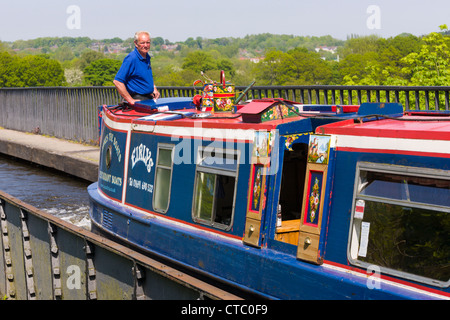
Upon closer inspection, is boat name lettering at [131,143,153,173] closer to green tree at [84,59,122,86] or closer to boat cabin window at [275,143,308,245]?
boat cabin window at [275,143,308,245]

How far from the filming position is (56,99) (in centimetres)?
2297

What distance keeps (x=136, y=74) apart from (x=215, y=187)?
3.23 metres

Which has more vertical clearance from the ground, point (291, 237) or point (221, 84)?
point (221, 84)

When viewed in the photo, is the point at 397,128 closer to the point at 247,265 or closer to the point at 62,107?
the point at 247,265

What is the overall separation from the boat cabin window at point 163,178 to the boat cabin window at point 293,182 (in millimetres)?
1323

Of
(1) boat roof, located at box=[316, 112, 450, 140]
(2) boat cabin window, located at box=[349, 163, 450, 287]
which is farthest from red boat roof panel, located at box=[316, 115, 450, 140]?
(2) boat cabin window, located at box=[349, 163, 450, 287]

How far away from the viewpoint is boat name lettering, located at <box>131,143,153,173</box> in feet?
24.1

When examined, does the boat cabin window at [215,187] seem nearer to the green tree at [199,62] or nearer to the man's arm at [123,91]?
the man's arm at [123,91]

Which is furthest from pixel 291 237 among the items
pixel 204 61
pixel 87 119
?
pixel 204 61

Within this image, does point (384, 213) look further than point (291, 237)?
No

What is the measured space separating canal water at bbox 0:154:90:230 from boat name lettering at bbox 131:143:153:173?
14.4ft
